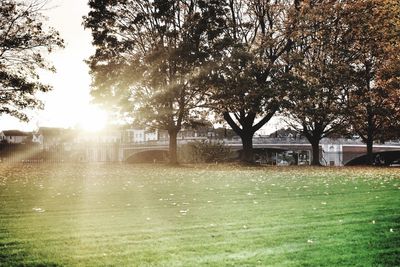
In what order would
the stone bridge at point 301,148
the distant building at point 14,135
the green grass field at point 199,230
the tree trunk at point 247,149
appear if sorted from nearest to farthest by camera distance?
the green grass field at point 199,230, the tree trunk at point 247,149, the stone bridge at point 301,148, the distant building at point 14,135

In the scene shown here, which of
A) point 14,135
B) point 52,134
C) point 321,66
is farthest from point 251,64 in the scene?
point 14,135

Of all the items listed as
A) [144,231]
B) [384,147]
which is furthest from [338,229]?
[384,147]

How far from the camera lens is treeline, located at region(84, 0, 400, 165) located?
110 feet

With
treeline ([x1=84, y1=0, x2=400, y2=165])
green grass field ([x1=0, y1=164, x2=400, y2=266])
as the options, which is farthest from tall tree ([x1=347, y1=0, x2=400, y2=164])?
green grass field ([x1=0, y1=164, x2=400, y2=266])

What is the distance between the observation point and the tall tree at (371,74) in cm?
3631

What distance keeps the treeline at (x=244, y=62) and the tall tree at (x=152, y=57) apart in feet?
0.27

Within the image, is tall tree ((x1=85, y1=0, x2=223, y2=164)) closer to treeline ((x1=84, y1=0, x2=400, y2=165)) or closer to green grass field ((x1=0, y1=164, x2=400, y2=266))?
treeline ((x1=84, y1=0, x2=400, y2=165))

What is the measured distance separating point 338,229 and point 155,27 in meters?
30.4

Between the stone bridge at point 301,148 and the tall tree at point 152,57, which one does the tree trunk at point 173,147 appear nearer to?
the tall tree at point 152,57

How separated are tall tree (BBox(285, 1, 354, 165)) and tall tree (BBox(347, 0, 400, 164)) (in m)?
1.11

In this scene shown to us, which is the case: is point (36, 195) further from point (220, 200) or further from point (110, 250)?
point (110, 250)

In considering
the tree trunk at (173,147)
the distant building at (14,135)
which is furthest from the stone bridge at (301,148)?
the distant building at (14,135)

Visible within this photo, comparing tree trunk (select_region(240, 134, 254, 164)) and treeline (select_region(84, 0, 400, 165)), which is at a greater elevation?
treeline (select_region(84, 0, 400, 165))

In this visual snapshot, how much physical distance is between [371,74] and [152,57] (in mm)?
22353
